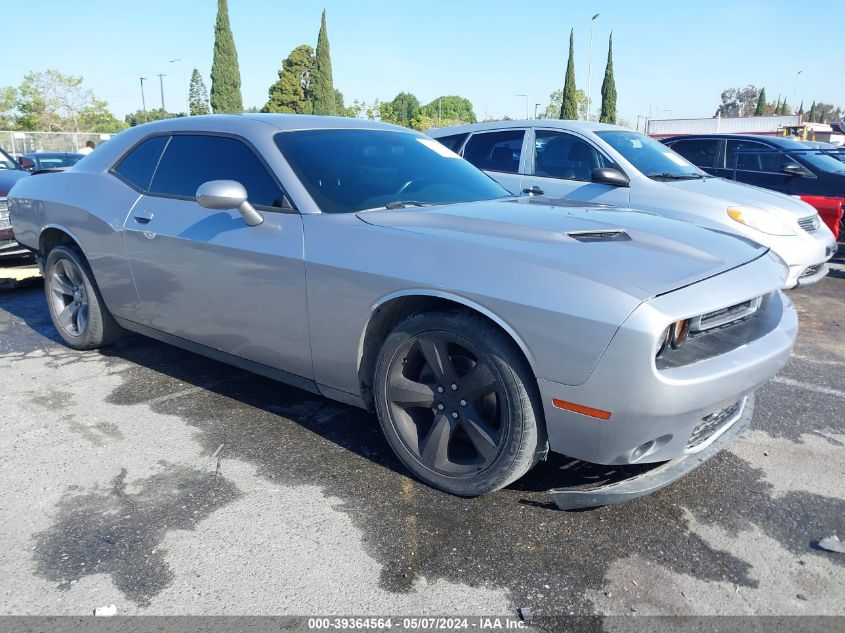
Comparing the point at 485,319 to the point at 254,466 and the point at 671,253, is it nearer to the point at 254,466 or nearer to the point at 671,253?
the point at 671,253

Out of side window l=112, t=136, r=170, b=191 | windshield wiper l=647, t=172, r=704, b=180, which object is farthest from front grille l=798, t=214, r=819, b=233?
side window l=112, t=136, r=170, b=191

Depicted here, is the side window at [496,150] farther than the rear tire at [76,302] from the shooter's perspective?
Yes

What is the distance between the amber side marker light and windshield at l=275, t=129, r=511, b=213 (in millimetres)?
1340

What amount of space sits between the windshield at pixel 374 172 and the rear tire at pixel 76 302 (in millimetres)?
1943

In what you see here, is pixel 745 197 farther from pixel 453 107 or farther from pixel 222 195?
pixel 453 107

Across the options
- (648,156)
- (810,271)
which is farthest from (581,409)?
(648,156)

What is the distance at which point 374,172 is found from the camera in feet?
11.6

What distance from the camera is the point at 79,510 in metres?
2.78

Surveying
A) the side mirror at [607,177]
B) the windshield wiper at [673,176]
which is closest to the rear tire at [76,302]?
the side mirror at [607,177]

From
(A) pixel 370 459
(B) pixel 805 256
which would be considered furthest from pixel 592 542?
(B) pixel 805 256

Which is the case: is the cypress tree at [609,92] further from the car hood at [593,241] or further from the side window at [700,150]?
the car hood at [593,241]

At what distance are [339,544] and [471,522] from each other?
522mm

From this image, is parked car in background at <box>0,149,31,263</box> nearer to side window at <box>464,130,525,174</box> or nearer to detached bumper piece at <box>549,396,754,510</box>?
side window at <box>464,130,525,174</box>

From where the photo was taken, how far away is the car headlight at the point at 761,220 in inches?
239
